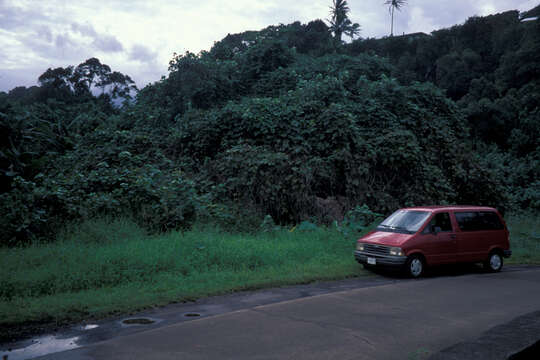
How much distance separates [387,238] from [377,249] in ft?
1.36

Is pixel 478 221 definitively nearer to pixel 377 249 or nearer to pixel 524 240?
pixel 377 249

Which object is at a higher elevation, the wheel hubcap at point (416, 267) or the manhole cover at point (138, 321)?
the manhole cover at point (138, 321)

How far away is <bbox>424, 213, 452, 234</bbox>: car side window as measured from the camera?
11.6 m

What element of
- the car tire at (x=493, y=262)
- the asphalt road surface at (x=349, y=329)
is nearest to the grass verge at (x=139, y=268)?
the asphalt road surface at (x=349, y=329)

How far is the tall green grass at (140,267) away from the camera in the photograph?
776cm

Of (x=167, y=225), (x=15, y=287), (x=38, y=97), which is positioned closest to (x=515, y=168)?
(x=167, y=225)

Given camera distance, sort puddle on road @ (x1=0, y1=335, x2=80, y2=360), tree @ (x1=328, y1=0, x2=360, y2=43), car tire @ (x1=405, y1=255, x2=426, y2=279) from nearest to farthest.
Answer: puddle on road @ (x1=0, y1=335, x2=80, y2=360), car tire @ (x1=405, y1=255, x2=426, y2=279), tree @ (x1=328, y1=0, x2=360, y2=43)

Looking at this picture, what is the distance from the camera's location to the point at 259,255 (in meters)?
11.4

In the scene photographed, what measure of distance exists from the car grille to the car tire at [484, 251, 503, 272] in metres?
3.48

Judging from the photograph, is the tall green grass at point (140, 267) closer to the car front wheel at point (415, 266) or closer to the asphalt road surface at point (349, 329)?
the asphalt road surface at point (349, 329)

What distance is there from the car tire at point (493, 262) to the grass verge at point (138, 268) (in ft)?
12.6

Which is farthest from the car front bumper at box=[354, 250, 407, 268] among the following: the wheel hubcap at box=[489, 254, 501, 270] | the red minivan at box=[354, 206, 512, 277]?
the wheel hubcap at box=[489, 254, 501, 270]

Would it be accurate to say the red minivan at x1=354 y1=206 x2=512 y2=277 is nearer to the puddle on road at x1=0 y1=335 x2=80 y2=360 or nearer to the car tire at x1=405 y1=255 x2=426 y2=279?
the car tire at x1=405 y1=255 x2=426 y2=279

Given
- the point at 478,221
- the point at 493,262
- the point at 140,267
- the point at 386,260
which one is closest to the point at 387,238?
the point at 386,260
